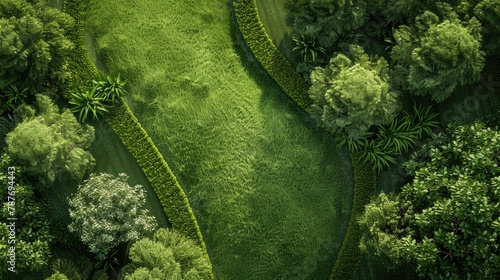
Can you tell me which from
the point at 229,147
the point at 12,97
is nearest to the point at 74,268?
the point at 12,97

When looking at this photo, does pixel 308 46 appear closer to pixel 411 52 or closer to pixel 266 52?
pixel 266 52

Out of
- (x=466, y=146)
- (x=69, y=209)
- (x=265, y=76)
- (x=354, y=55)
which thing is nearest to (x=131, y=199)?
(x=69, y=209)

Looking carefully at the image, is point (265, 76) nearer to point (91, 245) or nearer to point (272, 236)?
point (272, 236)

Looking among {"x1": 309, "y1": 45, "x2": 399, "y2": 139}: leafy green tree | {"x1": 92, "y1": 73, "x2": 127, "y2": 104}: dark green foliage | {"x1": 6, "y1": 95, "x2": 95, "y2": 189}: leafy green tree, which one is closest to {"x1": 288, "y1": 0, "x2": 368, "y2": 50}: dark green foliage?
{"x1": 309, "y1": 45, "x2": 399, "y2": 139}: leafy green tree

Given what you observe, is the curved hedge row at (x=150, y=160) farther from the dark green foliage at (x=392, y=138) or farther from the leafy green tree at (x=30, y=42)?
the dark green foliage at (x=392, y=138)

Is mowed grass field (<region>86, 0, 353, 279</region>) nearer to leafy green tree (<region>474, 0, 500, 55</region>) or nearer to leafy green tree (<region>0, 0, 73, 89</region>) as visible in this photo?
leafy green tree (<region>0, 0, 73, 89</region>)

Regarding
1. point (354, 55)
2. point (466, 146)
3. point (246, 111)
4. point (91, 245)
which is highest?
point (354, 55)

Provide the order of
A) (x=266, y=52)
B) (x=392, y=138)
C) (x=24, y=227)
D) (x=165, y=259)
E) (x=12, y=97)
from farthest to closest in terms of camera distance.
A: (x=266, y=52) → (x=392, y=138) → (x=12, y=97) → (x=24, y=227) → (x=165, y=259)
